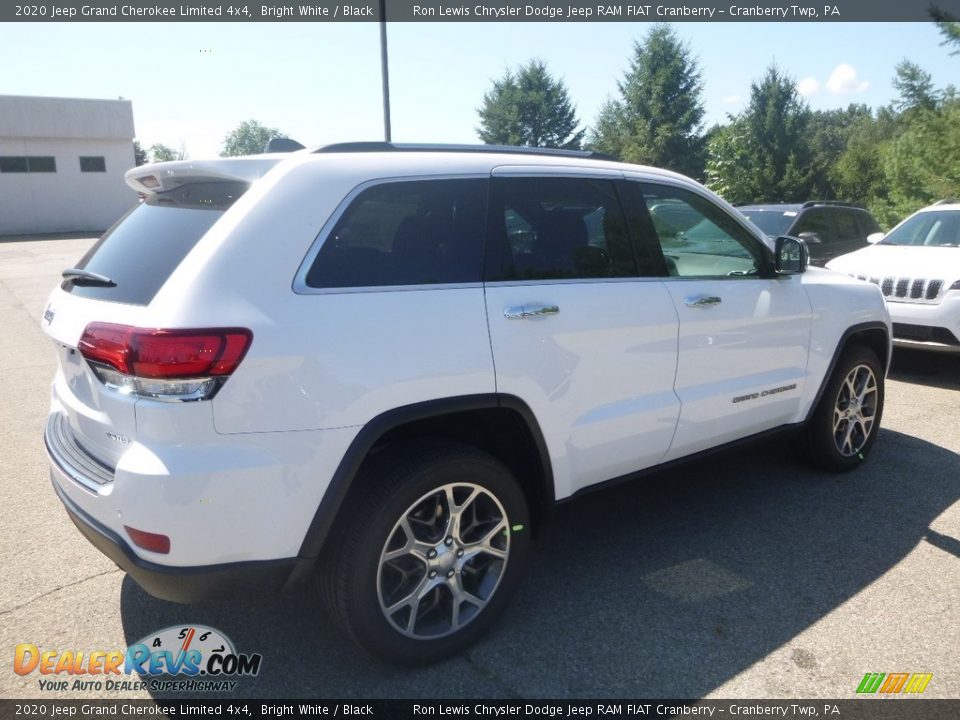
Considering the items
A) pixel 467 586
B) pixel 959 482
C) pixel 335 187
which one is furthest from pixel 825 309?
pixel 335 187

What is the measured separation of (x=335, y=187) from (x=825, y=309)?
3040 mm

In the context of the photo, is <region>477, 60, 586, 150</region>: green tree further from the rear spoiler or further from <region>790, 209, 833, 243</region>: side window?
the rear spoiler

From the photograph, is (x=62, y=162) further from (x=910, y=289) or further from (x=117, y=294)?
(x=117, y=294)

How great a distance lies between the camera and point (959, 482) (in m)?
4.58

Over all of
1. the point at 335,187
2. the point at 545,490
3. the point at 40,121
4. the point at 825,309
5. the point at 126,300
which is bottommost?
the point at 545,490

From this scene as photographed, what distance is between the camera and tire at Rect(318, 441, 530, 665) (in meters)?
2.57

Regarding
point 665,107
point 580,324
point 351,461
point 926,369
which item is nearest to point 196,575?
point 351,461

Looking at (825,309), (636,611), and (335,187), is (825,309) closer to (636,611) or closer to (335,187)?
(636,611)

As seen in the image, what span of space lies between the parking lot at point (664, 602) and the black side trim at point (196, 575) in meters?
0.53

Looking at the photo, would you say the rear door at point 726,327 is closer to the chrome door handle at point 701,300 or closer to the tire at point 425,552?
the chrome door handle at point 701,300

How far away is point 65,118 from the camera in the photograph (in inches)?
1363

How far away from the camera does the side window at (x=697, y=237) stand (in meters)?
3.67

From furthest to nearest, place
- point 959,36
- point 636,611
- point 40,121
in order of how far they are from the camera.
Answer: point 40,121
point 959,36
point 636,611

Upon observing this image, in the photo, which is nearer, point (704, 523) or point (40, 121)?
point (704, 523)
